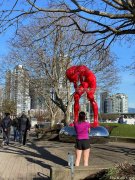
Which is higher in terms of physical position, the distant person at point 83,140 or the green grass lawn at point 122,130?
the green grass lawn at point 122,130

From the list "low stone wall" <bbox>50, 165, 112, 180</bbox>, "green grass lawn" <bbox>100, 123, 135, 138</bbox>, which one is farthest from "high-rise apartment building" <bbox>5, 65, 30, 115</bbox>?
"low stone wall" <bbox>50, 165, 112, 180</bbox>

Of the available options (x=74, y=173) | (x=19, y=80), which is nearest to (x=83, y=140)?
(x=74, y=173)

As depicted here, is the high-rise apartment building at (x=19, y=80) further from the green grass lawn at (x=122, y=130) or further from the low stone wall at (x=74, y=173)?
the low stone wall at (x=74, y=173)

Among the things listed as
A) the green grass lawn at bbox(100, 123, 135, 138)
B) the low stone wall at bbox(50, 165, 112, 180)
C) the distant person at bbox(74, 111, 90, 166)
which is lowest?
the low stone wall at bbox(50, 165, 112, 180)

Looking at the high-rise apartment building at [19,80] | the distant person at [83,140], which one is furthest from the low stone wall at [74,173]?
the high-rise apartment building at [19,80]

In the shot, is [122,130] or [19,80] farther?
[19,80]

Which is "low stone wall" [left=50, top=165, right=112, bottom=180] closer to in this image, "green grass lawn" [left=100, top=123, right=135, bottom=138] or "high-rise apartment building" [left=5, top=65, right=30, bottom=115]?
"green grass lawn" [left=100, top=123, right=135, bottom=138]

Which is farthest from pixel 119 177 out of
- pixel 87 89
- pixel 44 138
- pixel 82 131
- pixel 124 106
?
pixel 124 106

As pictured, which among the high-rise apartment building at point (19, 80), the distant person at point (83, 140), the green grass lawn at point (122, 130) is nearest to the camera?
the distant person at point (83, 140)

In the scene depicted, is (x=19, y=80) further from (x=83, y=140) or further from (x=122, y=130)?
(x=83, y=140)

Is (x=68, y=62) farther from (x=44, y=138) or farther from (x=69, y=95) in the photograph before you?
(x=44, y=138)

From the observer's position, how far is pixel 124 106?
4254 inches

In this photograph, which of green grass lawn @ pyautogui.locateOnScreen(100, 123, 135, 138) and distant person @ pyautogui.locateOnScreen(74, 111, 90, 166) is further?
green grass lawn @ pyautogui.locateOnScreen(100, 123, 135, 138)

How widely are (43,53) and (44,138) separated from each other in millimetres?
7899
